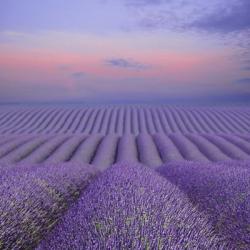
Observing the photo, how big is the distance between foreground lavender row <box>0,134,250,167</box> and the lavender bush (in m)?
8.84

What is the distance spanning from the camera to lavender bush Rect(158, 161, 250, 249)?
5.64m

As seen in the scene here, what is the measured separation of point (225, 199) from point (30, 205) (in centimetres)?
286

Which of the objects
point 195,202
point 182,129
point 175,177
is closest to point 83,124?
point 182,129

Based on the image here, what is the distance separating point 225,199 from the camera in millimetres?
6652

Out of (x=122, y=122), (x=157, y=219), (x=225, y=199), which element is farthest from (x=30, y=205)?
(x=122, y=122)

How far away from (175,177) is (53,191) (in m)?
3.37

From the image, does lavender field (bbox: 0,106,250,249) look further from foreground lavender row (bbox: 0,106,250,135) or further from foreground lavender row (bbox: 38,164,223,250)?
A: foreground lavender row (bbox: 0,106,250,135)

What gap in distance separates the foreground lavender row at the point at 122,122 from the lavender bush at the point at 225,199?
84.3 ft

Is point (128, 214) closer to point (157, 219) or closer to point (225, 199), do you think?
point (157, 219)

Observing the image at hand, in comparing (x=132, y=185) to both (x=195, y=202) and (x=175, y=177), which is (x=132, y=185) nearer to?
(x=195, y=202)

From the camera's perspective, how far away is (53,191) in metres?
7.79

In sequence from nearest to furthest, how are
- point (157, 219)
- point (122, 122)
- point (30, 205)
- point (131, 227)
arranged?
point (131, 227) < point (157, 219) < point (30, 205) < point (122, 122)

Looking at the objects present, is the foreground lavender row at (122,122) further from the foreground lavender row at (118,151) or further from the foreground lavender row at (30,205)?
the foreground lavender row at (30,205)

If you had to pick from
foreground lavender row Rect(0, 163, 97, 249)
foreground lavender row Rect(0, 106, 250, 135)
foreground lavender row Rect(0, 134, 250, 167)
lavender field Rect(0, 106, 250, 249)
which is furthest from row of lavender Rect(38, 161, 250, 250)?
foreground lavender row Rect(0, 106, 250, 135)
